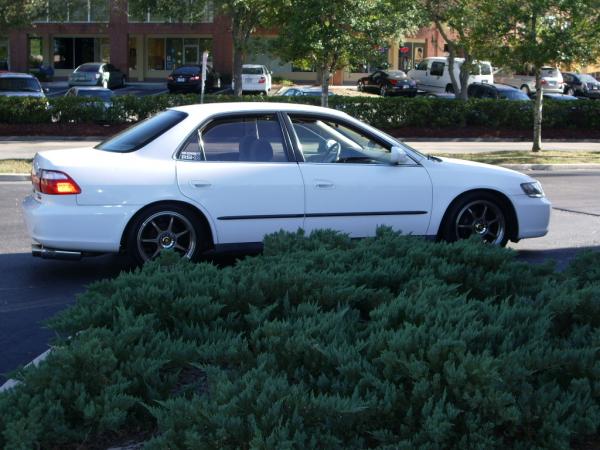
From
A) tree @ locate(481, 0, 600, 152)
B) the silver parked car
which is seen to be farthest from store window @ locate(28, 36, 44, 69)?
tree @ locate(481, 0, 600, 152)

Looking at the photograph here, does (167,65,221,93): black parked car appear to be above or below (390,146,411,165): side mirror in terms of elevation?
above

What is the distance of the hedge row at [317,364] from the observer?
3.34 m

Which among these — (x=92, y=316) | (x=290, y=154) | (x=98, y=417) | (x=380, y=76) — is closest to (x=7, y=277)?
(x=290, y=154)

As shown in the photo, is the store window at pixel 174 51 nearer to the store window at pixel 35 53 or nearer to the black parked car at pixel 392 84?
the store window at pixel 35 53

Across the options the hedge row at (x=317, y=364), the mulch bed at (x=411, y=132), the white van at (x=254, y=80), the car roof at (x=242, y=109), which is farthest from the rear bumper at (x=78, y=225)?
the white van at (x=254, y=80)

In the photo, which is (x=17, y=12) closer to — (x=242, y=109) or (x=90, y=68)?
(x=90, y=68)

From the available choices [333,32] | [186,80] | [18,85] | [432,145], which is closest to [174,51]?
[186,80]

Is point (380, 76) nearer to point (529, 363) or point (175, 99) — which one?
point (175, 99)

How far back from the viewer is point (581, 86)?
4919 cm

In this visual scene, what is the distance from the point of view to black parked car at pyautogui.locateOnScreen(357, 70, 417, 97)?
46031mm

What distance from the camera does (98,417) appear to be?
358 centimetres

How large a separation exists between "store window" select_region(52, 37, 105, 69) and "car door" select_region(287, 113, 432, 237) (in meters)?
52.8

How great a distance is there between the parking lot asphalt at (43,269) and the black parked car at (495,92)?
23.3m

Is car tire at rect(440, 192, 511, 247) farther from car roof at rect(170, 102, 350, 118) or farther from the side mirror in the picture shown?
car roof at rect(170, 102, 350, 118)
